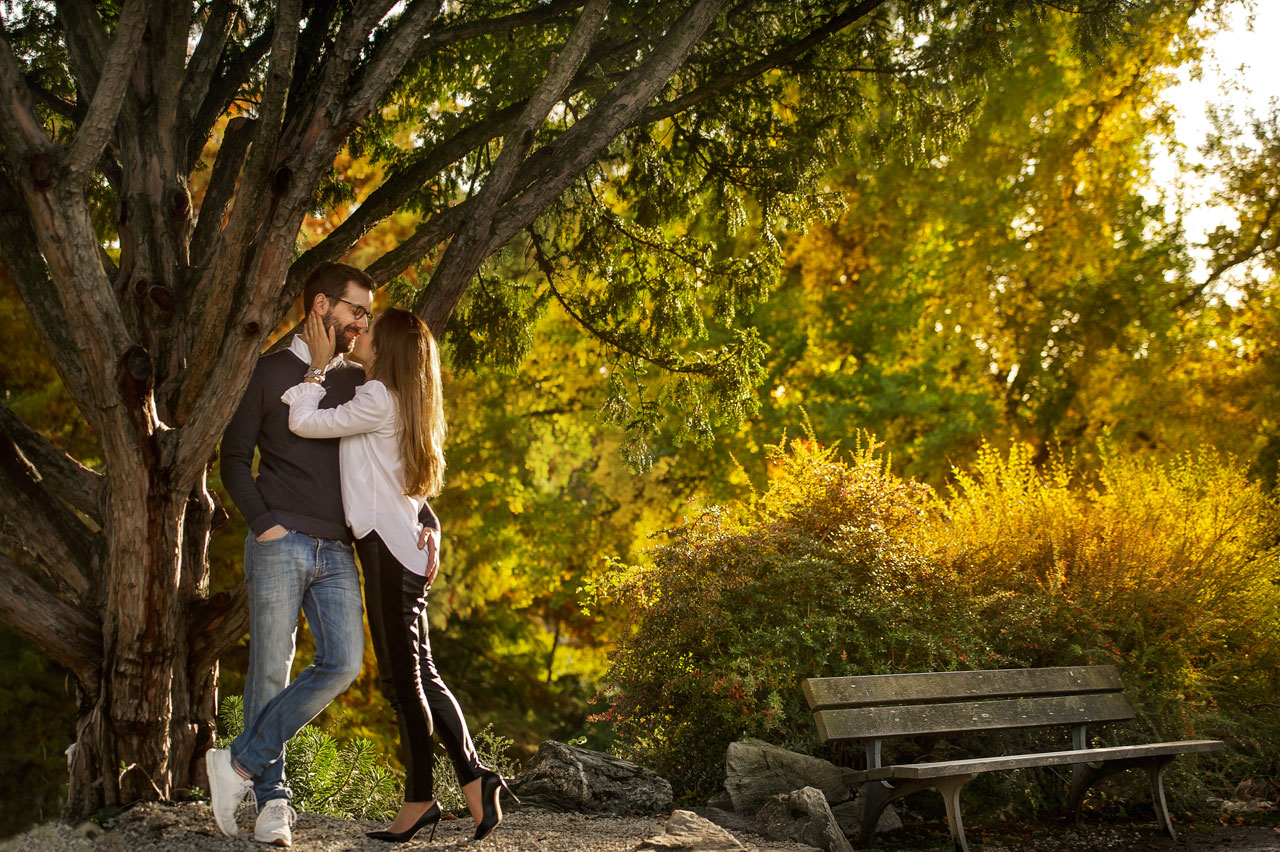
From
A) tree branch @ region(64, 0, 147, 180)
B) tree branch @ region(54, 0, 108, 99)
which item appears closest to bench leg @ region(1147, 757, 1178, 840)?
tree branch @ region(64, 0, 147, 180)

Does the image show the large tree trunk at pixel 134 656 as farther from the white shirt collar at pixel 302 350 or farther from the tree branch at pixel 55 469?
the white shirt collar at pixel 302 350

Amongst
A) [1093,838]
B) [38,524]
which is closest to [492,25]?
[38,524]

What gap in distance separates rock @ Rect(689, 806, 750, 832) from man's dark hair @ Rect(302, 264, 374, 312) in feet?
10.1

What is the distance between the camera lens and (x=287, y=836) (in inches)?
155

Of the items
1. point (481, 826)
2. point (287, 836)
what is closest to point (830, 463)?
point (481, 826)

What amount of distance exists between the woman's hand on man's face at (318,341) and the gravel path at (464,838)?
179 centimetres

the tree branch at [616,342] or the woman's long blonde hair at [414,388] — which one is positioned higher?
the tree branch at [616,342]

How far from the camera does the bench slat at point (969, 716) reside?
5.22 m

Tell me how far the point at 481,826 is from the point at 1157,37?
13221mm

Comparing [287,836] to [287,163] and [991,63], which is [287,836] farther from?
[991,63]

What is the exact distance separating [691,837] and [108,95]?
12.5 ft

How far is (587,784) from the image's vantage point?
542 cm

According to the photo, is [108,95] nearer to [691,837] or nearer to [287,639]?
[287,639]

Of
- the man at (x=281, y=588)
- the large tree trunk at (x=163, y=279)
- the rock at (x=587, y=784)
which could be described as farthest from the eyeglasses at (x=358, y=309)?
the rock at (x=587, y=784)
